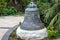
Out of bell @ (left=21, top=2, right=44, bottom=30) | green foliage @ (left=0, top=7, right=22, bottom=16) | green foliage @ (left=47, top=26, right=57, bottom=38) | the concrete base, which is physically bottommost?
green foliage @ (left=0, top=7, right=22, bottom=16)

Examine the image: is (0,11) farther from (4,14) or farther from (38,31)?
(38,31)

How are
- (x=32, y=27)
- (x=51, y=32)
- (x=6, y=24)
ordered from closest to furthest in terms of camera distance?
(x=32, y=27) → (x=51, y=32) → (x=6, y=24)

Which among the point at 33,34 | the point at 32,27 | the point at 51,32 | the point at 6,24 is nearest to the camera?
the point at 33,34

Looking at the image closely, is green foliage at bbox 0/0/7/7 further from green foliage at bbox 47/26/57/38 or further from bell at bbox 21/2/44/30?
bell at bbox 21/2/44/30

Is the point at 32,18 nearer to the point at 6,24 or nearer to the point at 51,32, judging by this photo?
the point at 51,32

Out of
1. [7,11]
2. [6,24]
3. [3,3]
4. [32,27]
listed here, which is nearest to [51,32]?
[32,27]

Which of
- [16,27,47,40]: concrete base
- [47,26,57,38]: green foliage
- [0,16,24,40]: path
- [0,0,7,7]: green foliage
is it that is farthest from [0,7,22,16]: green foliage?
[16,27,47,40]: concrete base

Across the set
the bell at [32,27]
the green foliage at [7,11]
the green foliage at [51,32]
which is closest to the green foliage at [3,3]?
the green foliage at [7,11]

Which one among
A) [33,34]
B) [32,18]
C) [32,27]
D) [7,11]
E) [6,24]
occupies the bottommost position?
[7,11]

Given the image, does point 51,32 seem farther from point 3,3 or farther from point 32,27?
point 3,3

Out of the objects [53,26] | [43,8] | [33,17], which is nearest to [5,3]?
[43,8]

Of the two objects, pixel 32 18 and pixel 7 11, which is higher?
pixel 32 18

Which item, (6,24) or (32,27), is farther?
(6,24)

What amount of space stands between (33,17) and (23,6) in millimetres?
7185
